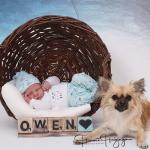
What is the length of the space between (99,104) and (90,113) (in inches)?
3.2

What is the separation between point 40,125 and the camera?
264cm

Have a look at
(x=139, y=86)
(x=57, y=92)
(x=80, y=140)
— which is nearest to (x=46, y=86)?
(x=57, y=92)

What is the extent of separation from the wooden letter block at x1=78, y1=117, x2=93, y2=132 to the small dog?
92 mm

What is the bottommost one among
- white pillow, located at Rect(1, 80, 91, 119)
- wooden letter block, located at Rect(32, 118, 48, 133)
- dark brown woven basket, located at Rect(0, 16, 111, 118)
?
wooden letter block, located at Rect(32, 118, 48, 133)

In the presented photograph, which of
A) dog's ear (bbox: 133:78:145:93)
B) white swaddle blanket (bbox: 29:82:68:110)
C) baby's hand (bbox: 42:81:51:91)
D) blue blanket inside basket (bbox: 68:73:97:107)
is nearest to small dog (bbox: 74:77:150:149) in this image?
dog's ear (bbox: 133:78:145:93)

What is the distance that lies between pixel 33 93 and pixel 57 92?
133 millimetres

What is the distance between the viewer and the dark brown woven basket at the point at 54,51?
2727mm

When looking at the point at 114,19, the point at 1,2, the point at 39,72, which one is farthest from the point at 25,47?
the point at 114,19

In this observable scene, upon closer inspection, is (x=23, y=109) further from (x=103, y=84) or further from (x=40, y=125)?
(x=103, y=84)

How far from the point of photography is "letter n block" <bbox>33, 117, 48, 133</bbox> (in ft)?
8.63

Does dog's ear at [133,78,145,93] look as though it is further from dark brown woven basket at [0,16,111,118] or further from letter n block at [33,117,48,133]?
letter n block at [33,117,48,133]

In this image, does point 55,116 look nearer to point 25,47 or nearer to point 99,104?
point 99,104

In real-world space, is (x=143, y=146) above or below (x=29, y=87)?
below

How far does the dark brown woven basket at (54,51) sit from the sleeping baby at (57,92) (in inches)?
3.3
